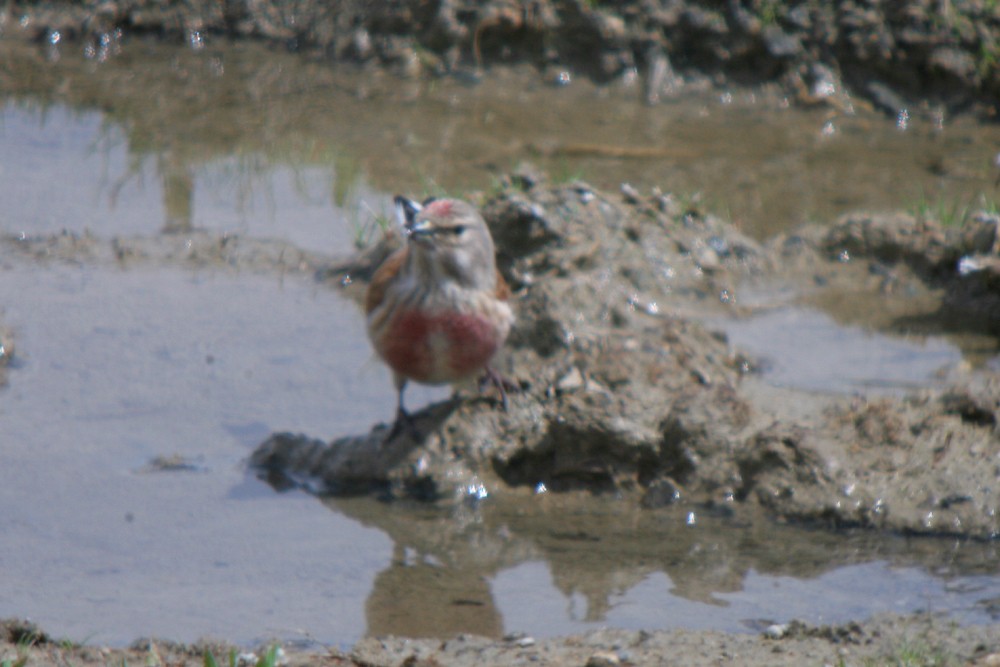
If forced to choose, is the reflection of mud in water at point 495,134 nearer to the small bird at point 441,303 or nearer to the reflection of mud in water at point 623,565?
the small bird at point 441,303

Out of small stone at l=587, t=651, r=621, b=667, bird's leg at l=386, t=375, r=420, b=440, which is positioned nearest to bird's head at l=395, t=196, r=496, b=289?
bird's leg at l=386, t=375, r=420, b=440

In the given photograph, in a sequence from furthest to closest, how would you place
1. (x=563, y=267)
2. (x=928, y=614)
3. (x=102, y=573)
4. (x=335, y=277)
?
1. (x=335, y=277)
2. (x=563, y=267)
3. (x=102, y=573)
4. (x=928, y=614)

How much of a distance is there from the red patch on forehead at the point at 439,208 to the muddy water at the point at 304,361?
3.09 ft

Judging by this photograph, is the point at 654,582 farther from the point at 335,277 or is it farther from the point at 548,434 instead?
the point at 335,277

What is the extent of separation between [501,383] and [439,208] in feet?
2.27

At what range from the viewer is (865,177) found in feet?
26.5

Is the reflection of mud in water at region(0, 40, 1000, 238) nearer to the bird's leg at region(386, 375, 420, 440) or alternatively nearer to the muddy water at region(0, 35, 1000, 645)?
the muddy water at region(0, 35, 1000, 645)

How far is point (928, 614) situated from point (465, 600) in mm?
1321

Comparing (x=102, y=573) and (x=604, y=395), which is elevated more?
(x=604, y=395)

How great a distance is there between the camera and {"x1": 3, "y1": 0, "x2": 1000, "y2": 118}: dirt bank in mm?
9039

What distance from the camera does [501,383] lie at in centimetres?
491

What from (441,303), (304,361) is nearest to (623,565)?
(441,303)

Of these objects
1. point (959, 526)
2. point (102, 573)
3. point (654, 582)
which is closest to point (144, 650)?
point (102, 573)

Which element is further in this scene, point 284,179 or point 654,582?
point 284,179
